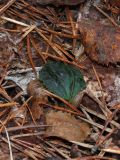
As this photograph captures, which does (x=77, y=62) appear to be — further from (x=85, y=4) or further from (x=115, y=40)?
(x=85, y=4)

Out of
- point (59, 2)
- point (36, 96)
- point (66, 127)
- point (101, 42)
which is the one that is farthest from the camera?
→ point (59, 2)

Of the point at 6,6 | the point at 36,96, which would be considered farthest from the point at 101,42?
the point at 6,6

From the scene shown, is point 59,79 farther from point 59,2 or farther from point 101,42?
point 59,2

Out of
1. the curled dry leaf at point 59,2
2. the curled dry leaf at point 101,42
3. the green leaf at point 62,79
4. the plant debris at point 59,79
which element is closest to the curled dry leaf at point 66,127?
the plant debris at point 59,79

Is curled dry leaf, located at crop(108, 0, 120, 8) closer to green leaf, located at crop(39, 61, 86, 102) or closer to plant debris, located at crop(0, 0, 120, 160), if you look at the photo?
plant debris, located at crop(0, 0, 120, 160)

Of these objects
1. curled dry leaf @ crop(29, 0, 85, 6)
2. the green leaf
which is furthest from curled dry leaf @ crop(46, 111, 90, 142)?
curled dry leaf @ crop(29, 0, 85, 6)

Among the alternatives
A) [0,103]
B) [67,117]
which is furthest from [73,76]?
[0,103]
